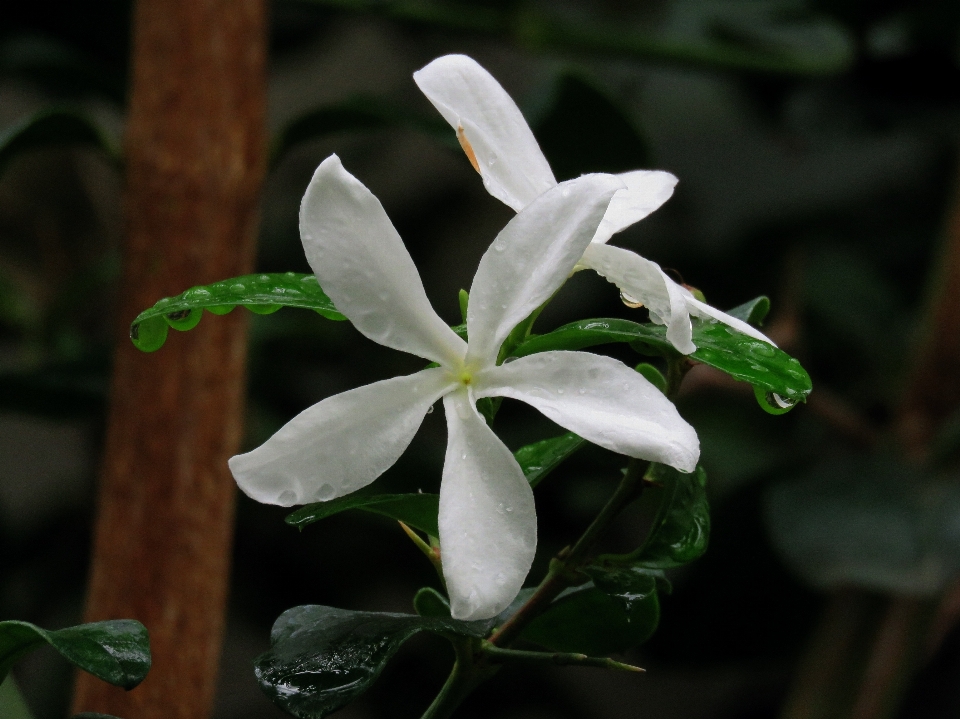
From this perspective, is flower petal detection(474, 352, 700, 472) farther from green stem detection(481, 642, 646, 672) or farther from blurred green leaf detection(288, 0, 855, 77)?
blurred green leaf detection(288, 0, 855, 77)

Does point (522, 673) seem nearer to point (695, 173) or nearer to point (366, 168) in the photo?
point (695, 173)

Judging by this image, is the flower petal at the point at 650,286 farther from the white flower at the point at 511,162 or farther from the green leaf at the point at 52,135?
the green leaf at the point at 52,135

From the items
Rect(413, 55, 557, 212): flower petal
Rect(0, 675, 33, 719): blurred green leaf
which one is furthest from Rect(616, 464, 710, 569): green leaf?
Rect(0, 675, 33, 719): blurred green leaf

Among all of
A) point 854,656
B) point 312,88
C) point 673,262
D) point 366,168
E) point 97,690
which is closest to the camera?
point 97,690

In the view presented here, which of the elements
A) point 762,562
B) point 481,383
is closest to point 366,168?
point 762,562

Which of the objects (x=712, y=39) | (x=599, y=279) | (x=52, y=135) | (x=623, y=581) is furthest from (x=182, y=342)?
(x=599, y=279)

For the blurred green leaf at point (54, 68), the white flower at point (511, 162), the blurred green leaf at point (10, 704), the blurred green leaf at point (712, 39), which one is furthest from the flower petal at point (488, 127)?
the blurred green leaf at point (712, 39)

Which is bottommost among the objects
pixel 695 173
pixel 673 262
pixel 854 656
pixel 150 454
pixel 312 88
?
pixel 854 656
